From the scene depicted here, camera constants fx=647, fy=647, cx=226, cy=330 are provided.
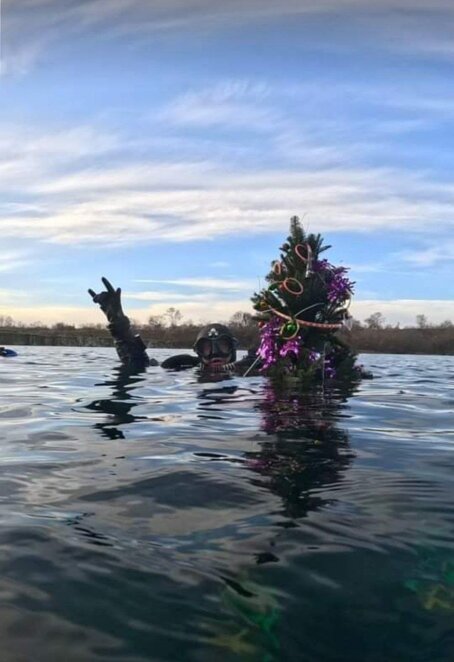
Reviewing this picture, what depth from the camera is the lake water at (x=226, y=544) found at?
203 cm

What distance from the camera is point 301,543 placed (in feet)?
8.97

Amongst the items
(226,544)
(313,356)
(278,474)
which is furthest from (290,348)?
(226,544)

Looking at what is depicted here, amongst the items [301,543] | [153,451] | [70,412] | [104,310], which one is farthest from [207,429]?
[104,310]

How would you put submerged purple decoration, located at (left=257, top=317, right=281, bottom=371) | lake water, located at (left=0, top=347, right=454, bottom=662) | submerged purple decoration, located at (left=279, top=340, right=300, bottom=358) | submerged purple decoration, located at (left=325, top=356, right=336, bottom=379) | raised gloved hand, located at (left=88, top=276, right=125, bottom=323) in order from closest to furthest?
lake water, located at (left=0, top=347, right=454, bottom=662) → submerged purple decoration, located at (left=279, top=340, right=300, bottom=358) → submerged purple decoration, located at (left=257, top=317, right=281, bottom=371) → submerged purple decoration, located at (left=325, top=356, right=336, bottom=379) → raised gloved hand, located at (left=88, top=276, right=125, bottom=323)

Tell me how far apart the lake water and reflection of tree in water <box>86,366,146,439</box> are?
0.30 feet

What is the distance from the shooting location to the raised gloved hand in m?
15.4

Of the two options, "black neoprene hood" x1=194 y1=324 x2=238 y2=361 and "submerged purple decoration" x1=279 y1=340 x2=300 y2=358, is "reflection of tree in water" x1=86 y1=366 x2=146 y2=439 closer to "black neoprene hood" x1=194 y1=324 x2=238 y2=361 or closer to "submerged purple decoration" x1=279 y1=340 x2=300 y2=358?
"black neoprene hood" x1=194 y1=324 x2=238 y2=361

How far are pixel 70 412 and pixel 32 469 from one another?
282cm

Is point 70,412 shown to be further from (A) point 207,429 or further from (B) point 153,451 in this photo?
(B) point 153,451

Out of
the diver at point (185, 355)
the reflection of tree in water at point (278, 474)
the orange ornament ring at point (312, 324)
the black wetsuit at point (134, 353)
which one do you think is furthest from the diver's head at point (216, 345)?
the reflection of tree in water at point (278, 474)

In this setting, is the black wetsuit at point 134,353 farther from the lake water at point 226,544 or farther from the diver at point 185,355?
the lake water at point 226,544

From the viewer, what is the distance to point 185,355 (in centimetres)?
1565

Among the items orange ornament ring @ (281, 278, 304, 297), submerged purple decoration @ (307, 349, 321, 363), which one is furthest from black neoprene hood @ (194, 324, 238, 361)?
submerged purple decoration @ (307, 349, 321, 363)

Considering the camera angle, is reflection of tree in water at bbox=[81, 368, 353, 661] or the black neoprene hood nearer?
reflection of tree in water at bbox=[81, 368, 353, 661]
